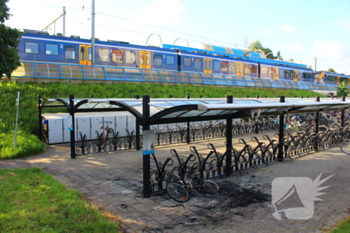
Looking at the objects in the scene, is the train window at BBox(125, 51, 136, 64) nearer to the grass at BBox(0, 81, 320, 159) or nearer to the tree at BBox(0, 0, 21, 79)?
the grass at BBox(0, 81, 320, 159)

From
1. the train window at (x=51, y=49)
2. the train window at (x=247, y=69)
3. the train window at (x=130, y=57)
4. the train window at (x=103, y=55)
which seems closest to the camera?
the train window at (x=51, y=49)

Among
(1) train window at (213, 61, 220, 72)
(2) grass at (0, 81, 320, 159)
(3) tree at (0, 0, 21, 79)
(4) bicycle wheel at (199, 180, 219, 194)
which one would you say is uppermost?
(1) train window at (213, 61, 220, 72)

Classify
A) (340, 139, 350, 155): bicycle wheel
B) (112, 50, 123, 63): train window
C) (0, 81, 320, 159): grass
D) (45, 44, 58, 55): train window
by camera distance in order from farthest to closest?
(112, 50, 123, 63): train window < (45, 44, 58, 55): train window < (340, 139, 350, 155): bicycle wheel < (0, 81, 320, 159): grass

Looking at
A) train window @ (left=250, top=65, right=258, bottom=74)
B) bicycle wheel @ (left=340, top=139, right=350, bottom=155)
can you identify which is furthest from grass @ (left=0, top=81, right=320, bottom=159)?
bicycle wheel @ (left=340, top=139, right=350, bottom=155)

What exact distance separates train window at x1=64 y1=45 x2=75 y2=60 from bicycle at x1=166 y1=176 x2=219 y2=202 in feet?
54.7

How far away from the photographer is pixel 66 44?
19.8 meters

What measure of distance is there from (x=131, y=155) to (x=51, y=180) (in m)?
3.89

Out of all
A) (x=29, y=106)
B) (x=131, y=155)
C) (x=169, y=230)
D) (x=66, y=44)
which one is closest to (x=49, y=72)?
(x=66, y=44)

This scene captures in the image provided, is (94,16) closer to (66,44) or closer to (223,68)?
(66,44)

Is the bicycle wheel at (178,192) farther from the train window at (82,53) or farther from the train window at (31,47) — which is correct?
the train window at (82,53)

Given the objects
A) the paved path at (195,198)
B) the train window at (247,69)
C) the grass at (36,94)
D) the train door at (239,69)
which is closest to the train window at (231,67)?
the train door at (239,69)

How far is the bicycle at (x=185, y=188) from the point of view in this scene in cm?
587

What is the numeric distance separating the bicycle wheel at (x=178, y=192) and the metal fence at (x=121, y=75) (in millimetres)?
15494

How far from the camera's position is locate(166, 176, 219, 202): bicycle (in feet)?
19.3
